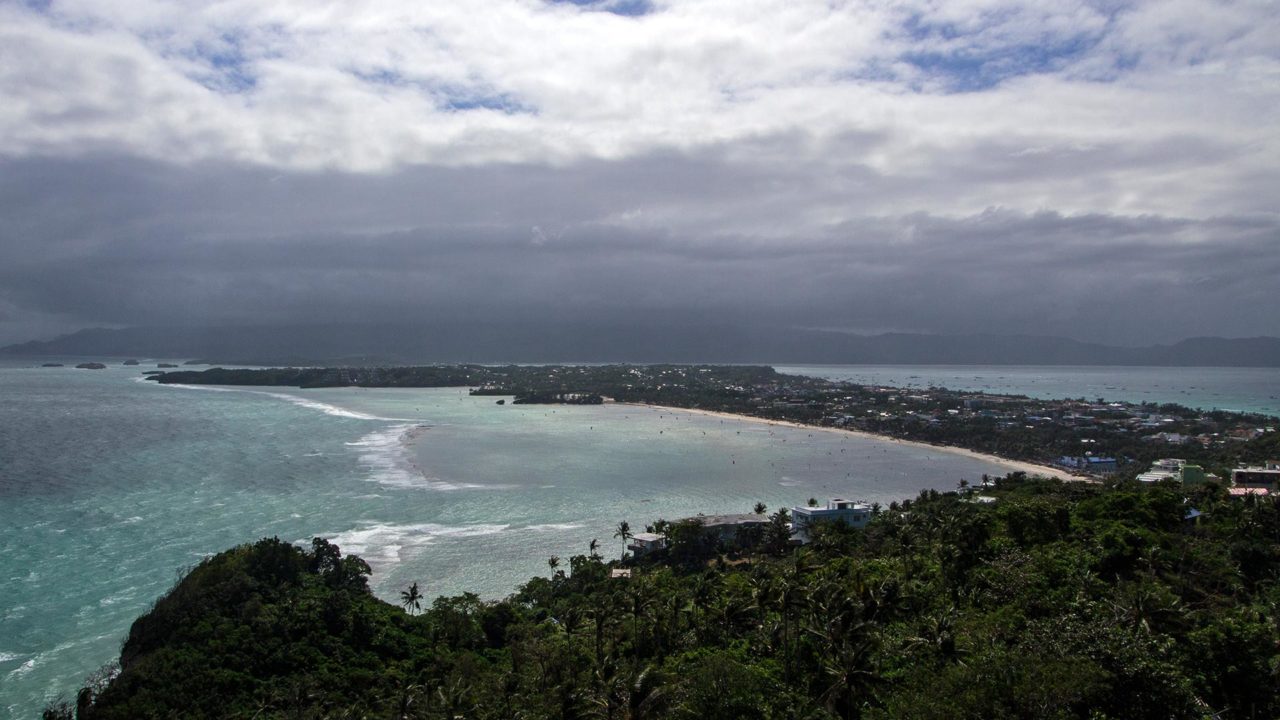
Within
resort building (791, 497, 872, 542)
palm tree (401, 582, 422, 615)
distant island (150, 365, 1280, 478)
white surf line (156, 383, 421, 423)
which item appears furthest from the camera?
white surf line (156, 383, 421, 423)

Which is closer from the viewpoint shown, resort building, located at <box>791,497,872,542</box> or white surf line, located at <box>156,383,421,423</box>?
resort building, located at <box>791,497,872,542</box>

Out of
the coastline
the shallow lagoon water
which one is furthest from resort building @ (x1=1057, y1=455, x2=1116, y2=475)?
the shallow lagoon water

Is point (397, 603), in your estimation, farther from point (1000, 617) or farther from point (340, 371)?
point (340, 371)

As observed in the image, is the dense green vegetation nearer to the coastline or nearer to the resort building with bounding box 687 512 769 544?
the resort building with bounding box 687 512 769 544

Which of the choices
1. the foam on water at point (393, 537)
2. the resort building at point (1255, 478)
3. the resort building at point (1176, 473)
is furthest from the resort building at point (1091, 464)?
the foam on water at point (393, 537)

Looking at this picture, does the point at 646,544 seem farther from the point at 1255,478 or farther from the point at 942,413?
the point at 942,413
